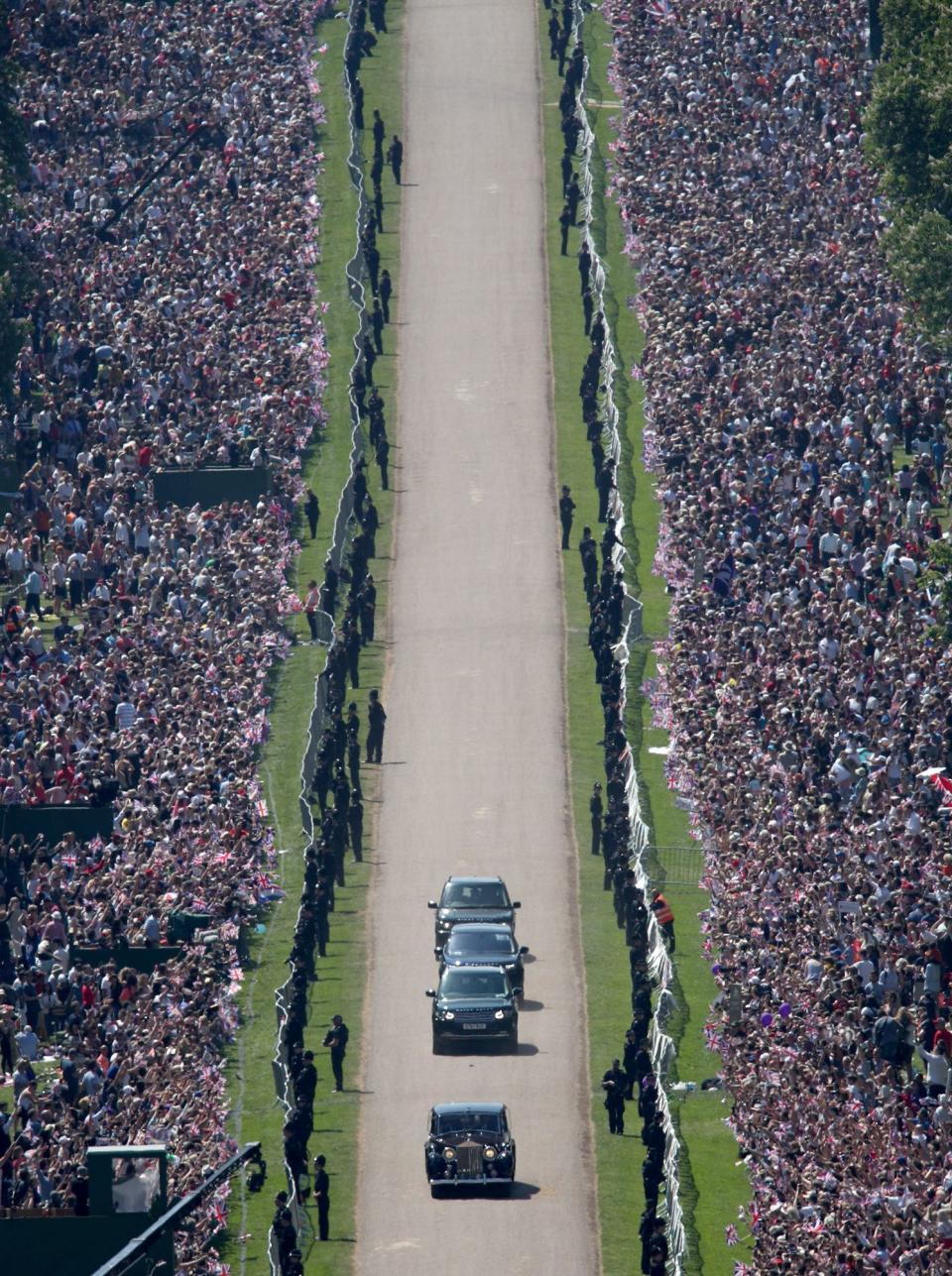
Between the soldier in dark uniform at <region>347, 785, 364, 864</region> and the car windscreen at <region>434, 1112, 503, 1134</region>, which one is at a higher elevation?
the car windscreen at <region>434, 1112, 503, 1134</region>

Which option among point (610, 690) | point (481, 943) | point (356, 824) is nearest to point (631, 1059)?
point (481, 943)

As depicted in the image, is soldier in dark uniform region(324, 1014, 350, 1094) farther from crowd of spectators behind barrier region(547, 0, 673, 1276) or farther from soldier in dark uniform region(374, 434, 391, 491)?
soldier in dark uniform region(374, 434, 391, 491)

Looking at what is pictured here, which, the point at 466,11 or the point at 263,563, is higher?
the point at 466,11

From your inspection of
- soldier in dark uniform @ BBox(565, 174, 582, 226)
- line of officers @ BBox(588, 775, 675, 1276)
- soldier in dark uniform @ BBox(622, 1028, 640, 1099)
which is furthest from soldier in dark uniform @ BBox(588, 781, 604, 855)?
soldier in dark uniform @ BBox(565, 174, 582, 226)

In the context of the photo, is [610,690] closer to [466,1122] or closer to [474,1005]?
[474,1005]

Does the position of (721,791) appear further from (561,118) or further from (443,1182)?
(561,118)

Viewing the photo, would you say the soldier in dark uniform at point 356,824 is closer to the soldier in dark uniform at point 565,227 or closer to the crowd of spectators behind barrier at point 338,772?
the crowd of spectators behind barrier at point 338,772

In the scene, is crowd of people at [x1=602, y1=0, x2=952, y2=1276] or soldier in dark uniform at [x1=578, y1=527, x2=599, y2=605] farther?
soldier in dark uniform at [x1=578, y1=527, x2=599, y2=605]

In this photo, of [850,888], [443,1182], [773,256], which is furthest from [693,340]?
[443,1182]
